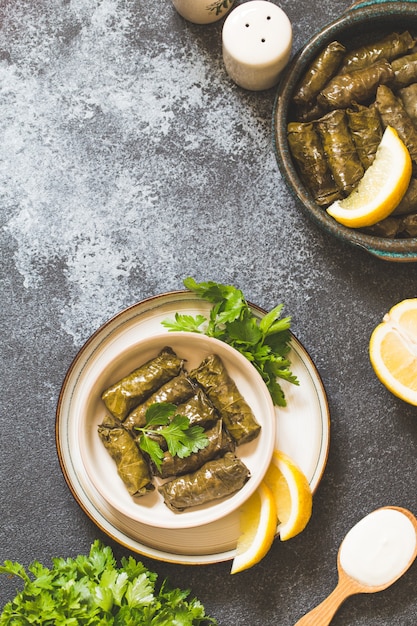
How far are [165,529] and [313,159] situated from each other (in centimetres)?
151

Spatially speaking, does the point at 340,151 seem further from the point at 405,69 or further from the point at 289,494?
the point at 289,494

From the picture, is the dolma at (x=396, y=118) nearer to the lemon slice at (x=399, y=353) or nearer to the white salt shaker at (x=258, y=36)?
the white salt shaker at (x=258, y=36)

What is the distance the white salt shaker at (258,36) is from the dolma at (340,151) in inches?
11.4

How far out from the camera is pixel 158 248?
285 centimetres

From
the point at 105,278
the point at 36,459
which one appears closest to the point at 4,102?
the point at 105,278

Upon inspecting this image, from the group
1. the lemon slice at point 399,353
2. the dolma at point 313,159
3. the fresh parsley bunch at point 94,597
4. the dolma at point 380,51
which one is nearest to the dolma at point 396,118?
the dolma at point 380,51

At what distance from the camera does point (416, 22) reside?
9.01ft

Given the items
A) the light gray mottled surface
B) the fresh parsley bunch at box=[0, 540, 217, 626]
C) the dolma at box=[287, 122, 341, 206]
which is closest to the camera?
the fresh parsley bunch at box=[0, 540, 217, 626]

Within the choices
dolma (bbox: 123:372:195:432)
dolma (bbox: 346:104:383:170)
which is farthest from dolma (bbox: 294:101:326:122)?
dolma (bbox: 123:372:195:432)

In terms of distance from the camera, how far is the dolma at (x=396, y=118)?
2.70 metres

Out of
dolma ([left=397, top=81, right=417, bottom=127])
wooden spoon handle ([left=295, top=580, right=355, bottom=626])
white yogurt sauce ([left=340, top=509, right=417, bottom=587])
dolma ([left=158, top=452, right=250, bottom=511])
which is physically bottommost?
wooden spoon handle ([left=295, top=580, right=355, bottom=626])

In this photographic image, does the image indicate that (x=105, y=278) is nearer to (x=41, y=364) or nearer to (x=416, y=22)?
(x=41, y=364)

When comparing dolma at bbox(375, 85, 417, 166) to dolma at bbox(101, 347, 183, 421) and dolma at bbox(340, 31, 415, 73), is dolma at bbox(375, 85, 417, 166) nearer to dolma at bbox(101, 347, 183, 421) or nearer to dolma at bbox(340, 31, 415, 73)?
dolma at bbox(340, 31, 415, 73)

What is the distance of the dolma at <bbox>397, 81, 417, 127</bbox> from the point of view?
8.95 feet
